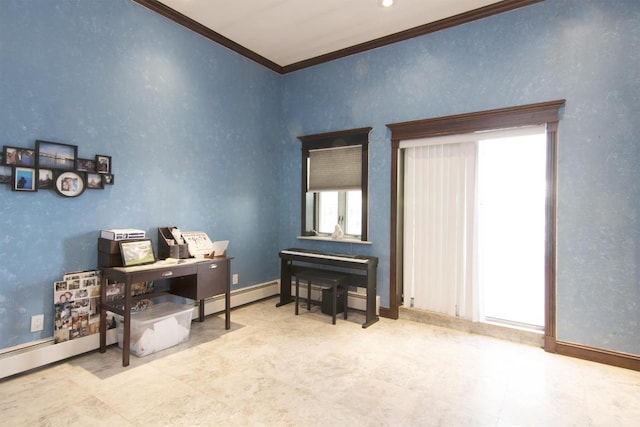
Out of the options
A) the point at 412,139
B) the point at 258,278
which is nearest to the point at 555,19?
the point at 412,139

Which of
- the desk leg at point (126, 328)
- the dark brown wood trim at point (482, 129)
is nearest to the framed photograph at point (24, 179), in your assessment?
the desk leg at point (126, 328)

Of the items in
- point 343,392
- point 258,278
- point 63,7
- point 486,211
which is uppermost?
point 63,7

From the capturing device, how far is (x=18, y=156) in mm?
2482

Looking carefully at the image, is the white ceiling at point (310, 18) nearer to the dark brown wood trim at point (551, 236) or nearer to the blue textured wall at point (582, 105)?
the blue textured wall at point (582, 105)

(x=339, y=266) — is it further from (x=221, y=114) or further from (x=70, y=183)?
(x=70, y=183)

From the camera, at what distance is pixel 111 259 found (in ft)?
9.29

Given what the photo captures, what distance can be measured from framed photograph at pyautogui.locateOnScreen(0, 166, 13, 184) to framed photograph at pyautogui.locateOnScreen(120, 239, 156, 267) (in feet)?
2.88

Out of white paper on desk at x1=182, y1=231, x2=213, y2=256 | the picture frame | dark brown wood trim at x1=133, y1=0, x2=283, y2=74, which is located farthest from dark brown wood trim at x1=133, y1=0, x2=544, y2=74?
white paper on desk at x1=182, y1=231, x2=213, y2=256

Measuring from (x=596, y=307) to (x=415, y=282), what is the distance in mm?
1625

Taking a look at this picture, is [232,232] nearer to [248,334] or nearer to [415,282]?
[248,334]

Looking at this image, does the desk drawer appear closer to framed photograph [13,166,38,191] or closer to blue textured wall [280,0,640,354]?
framed photograph [13,166,38,191]

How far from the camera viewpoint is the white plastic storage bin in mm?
2826

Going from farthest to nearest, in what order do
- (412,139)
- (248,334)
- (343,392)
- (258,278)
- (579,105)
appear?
1. (258,278)
2. (412,139)
3. (248,334)
4. (579,105)
5. (343,392)

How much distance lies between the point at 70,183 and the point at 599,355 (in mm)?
4704
